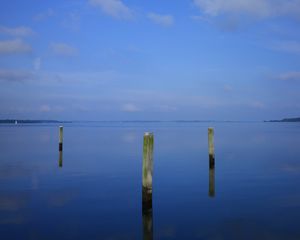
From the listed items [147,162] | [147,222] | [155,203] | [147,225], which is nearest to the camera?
[147,225]

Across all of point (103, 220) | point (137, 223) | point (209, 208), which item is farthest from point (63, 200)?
point (209, 208)

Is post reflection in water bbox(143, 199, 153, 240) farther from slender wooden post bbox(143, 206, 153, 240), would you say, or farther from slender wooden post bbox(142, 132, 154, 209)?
slender wooden post bbox(142, 132, 154, 209)

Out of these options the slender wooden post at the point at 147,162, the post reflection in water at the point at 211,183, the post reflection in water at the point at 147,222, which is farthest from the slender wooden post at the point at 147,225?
the post reflection in water at the point at 211,183

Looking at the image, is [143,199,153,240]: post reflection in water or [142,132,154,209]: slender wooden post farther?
[142,132,154,209]: slender wooden post

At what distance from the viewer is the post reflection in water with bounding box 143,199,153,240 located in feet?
32.5

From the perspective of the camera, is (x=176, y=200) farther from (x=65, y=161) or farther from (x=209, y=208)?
(x=65, y=161)

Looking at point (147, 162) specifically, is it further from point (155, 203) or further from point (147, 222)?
point (155, 203)

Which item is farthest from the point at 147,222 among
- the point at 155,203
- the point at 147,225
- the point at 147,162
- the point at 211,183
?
the point at 211,183

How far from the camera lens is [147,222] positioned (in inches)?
432

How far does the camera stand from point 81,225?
34.7ft

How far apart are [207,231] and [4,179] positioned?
12.5m

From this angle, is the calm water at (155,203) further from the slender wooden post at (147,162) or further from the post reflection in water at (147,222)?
the slender wooden post at (147,162)

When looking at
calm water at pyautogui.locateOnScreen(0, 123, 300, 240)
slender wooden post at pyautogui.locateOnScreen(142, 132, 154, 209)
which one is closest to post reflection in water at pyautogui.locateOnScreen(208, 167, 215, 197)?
calm water at pyautogui.locateOnScreen(0, 123, 300, 240)

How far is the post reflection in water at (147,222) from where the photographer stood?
390 inches
